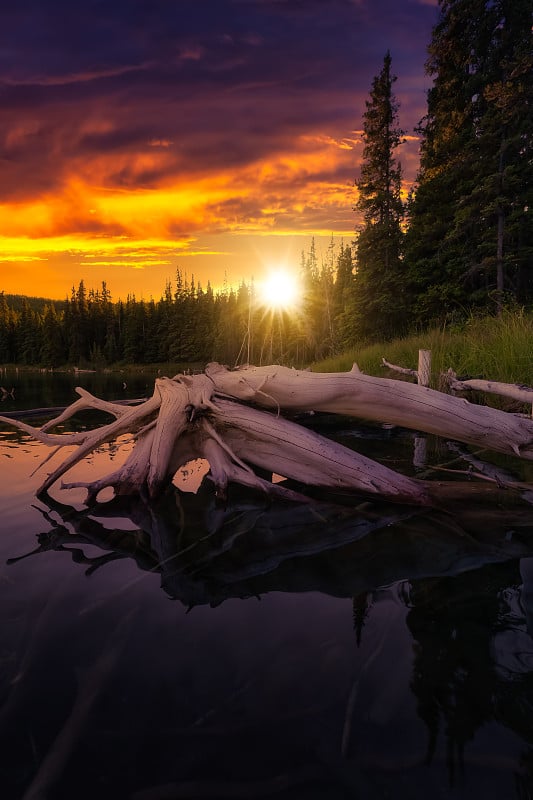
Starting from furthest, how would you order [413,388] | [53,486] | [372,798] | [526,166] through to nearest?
1. [526,166]
2. [53,486]
3. [413,388]
4. [372,798]

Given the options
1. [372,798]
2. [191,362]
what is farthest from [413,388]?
[191,362]

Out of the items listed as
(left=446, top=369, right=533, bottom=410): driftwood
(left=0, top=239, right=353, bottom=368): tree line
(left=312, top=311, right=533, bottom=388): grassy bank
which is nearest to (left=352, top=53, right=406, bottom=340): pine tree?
(left=312, top=311, right=533, bottom=388): grassy bank

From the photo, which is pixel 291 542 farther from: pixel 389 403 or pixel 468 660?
pixel 389 403

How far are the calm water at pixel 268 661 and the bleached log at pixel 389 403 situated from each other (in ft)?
4.65

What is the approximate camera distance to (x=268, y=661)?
2.49m

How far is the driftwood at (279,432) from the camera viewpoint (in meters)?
5.26

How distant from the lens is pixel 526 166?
790 inches

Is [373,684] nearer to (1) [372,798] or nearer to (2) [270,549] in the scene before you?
(1) [372,798]

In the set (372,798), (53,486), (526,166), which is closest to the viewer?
(372,798)

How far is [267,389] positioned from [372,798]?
4.82 meters

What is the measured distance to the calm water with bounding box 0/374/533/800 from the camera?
1.81m

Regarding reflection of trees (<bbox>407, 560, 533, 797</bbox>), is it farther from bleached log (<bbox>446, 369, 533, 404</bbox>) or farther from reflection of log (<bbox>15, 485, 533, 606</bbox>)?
bleached log (<bbox>446, 369, 533, 404</bbox>)

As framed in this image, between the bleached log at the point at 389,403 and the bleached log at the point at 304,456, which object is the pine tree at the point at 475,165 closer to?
the bleached log at the point at 389,403

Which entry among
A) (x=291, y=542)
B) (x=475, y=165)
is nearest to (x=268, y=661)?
(x=291, y=542)
